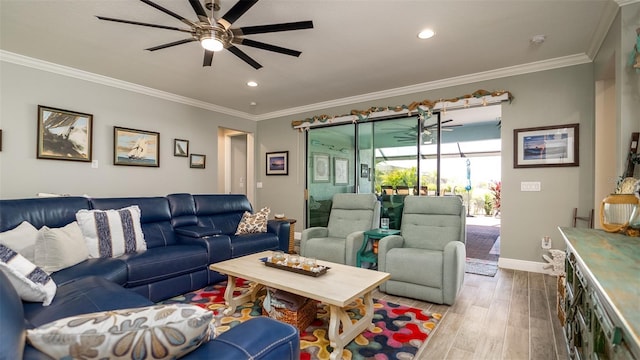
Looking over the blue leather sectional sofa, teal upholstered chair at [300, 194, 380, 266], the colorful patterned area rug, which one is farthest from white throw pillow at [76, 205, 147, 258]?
teal upholstered chair at [300, 194, 380, 266]

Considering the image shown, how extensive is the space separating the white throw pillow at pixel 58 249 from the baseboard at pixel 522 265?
469 cm

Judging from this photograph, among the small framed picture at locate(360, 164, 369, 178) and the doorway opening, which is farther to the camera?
the doorway opening

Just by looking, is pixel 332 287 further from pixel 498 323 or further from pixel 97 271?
pixel 97 271

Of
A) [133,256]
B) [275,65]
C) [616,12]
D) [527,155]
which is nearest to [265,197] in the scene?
[275,65]

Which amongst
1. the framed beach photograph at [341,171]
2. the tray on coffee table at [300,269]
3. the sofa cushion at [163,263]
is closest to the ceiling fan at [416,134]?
the framed beach photograph at [341,171]

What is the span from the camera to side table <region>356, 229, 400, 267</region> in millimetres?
3335

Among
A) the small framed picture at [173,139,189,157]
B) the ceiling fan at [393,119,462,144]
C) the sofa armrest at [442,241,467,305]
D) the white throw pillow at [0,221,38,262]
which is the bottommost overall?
the sofa armrest at [442,241,467,305]

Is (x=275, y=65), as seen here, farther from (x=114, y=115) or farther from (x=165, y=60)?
(x=114, y=115)

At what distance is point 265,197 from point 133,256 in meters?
3.89

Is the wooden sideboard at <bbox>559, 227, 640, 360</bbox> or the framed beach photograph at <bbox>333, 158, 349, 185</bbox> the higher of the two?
the framed beach photograph at <bbox>333, 158, 349, 185</bbox>

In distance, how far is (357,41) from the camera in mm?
3176

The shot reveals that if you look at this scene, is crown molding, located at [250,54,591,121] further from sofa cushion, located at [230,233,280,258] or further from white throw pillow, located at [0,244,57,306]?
white throw pillow, located at [0,244,57,306]

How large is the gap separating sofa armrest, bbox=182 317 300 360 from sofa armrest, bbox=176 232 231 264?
2211 mm

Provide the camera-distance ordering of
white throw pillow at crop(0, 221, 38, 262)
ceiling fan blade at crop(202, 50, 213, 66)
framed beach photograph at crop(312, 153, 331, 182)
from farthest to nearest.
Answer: framed beach photograph at crop(312, 153, 331, 182) < ceiling fan blade at crop(202, 50, 213, 66) < white throw pillow at crop(0, 221, 38, 262)
